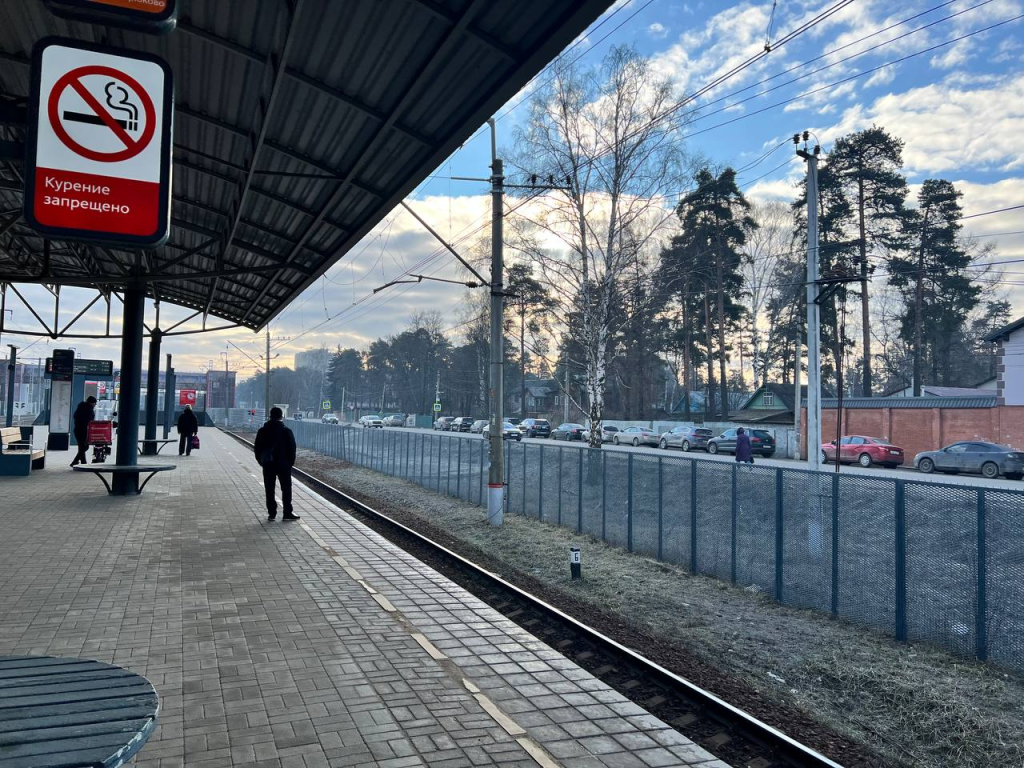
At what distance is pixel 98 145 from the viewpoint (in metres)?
4.29

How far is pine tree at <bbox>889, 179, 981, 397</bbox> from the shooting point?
39125mm

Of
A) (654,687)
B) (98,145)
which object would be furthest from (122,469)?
(654,687)

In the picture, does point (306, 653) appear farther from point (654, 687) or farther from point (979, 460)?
point (979, 460)

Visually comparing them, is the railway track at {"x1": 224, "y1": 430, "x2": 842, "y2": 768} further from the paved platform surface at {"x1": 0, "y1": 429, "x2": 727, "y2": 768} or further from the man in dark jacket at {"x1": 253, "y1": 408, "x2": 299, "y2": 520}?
the man in dark jacket at {"x1": 253, "y1": 408, "x2": 299, "y2": 520}

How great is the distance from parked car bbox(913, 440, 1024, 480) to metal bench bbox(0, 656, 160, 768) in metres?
30.1

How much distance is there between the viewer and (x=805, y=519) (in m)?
8.78

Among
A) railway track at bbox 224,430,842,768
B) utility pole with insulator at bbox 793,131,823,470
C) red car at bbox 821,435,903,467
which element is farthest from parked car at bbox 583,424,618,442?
railway track at bbox 224,430,842,768

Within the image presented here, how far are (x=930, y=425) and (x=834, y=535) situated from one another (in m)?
28.9

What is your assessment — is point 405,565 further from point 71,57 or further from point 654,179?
point 654,179

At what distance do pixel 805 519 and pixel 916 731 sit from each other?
3.51 m

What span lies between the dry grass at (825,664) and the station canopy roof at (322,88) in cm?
565

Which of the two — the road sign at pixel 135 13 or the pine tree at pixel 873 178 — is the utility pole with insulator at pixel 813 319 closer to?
the road sign at pixel 135 13

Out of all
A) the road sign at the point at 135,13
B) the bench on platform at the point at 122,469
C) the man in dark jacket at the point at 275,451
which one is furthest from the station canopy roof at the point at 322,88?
the bench on platform at the point at 122,469

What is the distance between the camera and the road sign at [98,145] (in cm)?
415
